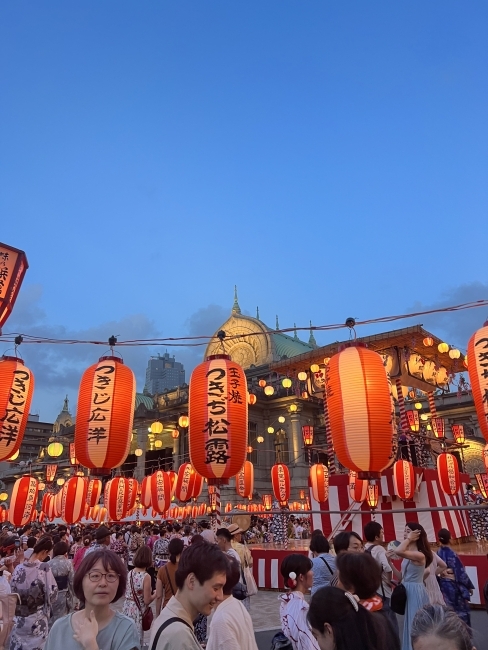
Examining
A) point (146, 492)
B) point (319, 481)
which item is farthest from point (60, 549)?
point (146, 492)

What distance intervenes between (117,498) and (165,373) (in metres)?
113

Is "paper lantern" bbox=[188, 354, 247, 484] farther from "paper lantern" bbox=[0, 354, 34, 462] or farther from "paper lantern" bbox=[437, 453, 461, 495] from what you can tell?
"paper lantern" bbox=[437, 453, 461, 495]

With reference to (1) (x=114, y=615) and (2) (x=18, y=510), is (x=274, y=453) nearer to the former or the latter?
(2) (x=18, y=510)

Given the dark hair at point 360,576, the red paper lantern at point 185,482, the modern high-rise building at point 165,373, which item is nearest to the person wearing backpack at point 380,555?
the dark hair at point 360,576

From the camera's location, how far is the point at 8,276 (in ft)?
27.1

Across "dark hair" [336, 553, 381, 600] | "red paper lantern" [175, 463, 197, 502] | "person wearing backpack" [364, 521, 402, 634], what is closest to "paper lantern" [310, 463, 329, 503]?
"red paper lantern" [175, 463, 197, 502]

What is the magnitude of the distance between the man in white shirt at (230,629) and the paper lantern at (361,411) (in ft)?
13.7

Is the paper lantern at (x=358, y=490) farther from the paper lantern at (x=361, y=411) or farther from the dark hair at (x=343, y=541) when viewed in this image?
the dark hair at (x=343, y=541)

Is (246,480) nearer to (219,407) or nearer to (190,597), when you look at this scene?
(219,407)

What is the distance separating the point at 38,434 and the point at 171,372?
199 feet

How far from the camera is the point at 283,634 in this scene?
3672mm

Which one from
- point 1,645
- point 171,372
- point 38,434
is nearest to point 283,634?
point 1,645

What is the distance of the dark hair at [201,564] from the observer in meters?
2.38

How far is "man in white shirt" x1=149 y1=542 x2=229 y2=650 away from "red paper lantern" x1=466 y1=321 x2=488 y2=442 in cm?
501
